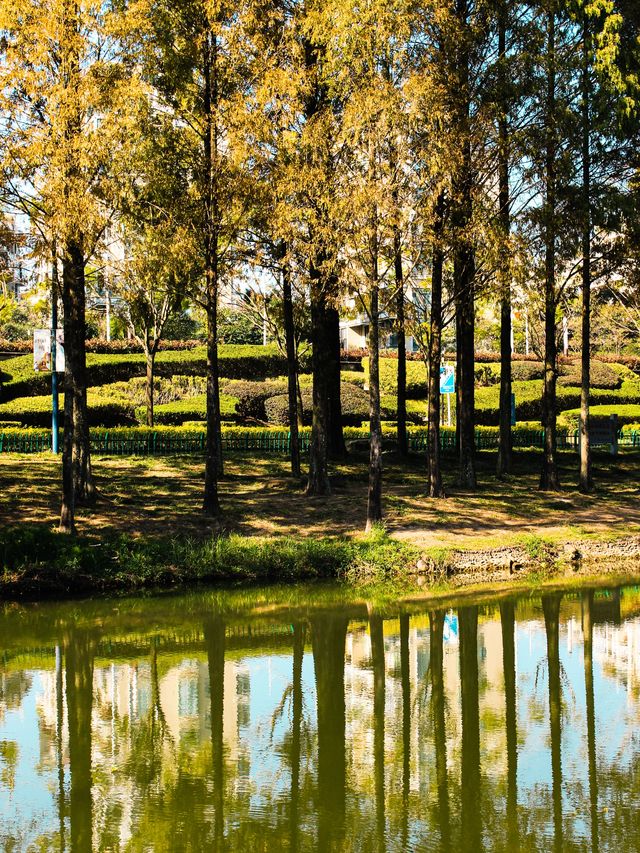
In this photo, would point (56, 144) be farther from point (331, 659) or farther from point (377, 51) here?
point (331, 659)

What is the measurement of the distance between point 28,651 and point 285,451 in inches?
640

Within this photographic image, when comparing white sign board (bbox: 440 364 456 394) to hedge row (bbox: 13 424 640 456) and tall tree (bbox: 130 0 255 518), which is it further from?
tall tree (bbox: 130 0 255 518)

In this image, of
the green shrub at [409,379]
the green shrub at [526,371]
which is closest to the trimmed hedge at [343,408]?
the green shrub at [409,379]

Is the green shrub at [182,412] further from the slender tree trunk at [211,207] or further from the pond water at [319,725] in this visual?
the pond water at [319,725]

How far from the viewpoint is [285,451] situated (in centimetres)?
2905

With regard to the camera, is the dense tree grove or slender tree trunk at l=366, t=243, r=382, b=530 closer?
the dense tree grove

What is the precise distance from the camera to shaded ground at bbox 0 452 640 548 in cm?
2006

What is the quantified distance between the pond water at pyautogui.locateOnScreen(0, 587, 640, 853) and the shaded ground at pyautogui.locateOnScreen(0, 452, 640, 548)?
13.2 ft

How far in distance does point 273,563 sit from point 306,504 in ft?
13.9

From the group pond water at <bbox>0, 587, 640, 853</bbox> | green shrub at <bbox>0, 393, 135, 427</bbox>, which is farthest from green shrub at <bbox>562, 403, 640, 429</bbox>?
pond water at <bbox>0, 587, 640, 853</bbox>

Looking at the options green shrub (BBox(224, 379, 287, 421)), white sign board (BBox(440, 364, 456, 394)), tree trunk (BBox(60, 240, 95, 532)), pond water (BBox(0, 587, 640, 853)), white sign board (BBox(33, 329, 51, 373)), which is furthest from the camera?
green shrub (BBox(224, 379, 287, 421))

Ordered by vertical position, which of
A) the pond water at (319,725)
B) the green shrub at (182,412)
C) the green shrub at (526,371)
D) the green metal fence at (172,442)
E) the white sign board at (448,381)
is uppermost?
the green shrub at (526,371)

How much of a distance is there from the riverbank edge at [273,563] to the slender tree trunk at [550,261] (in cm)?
471

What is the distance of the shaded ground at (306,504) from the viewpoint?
20.1 meters
